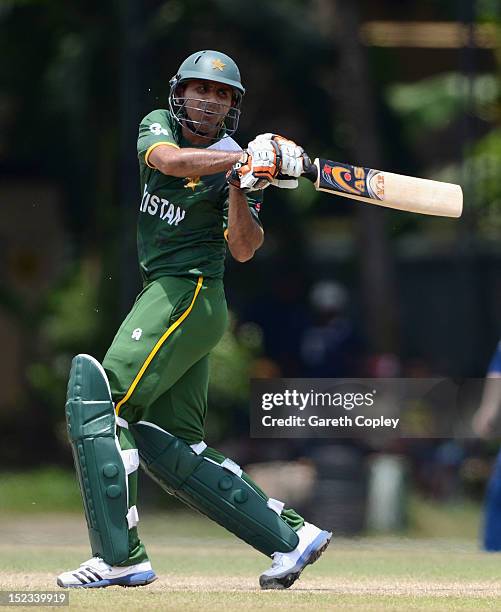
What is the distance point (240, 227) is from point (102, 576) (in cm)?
113

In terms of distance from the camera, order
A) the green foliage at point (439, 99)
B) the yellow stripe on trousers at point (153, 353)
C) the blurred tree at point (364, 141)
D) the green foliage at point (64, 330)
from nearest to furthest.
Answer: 1. the yellow stripe on trousers at point (153, 353)
2. the green foliage at point (64, 330)
3. the blurred tree at point (364, 141)
4. the green foliage at point (439, 99)

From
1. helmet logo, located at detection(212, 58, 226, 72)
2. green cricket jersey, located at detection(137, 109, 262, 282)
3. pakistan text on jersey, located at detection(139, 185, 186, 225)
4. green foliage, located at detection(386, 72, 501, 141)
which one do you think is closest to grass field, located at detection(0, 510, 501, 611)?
green cricket jersey, located at detection(137, 109, 262, 282)

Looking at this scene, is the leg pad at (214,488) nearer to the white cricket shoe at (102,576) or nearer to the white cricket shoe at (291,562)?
the white cricket shoe at (291,562)

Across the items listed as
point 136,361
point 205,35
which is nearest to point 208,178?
point 136,361

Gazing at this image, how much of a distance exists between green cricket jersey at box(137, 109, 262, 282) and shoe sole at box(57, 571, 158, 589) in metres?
0.92

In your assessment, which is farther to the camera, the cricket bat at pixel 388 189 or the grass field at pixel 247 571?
the cricket bat at pixel 388 189

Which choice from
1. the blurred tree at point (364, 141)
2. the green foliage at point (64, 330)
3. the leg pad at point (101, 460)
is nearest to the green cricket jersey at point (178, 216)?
the leg pad at point (101, 460)

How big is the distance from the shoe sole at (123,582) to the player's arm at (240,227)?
1017mm

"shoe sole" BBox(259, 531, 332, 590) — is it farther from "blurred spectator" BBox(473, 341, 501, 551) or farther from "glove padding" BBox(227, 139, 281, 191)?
"blurred spectator" BBox(473, 341, 501, 551)

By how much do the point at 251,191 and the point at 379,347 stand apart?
5.68 m

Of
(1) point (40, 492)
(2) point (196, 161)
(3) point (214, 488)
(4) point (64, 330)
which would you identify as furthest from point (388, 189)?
(4) point (64, 330)

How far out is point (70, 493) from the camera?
885 cm

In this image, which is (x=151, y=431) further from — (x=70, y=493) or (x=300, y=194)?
(x=300, y=194)

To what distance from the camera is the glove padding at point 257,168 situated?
4.55 metres
